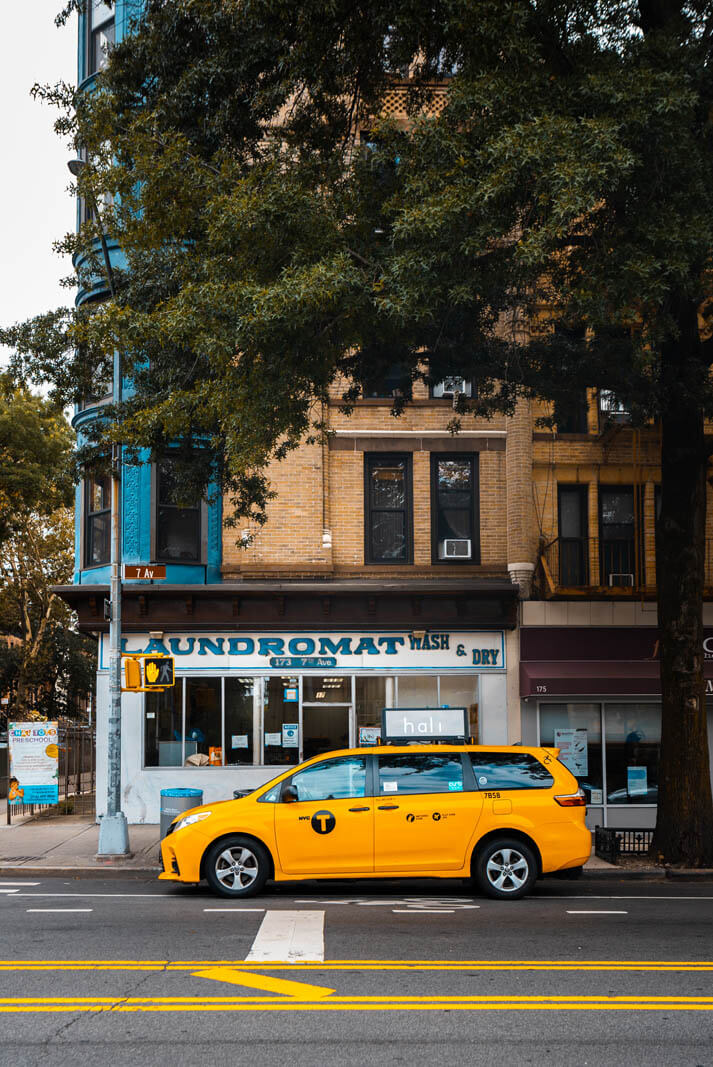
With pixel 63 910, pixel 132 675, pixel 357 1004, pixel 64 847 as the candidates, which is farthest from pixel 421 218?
pixel 64 847

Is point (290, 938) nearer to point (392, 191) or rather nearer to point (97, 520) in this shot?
point (392, 191)

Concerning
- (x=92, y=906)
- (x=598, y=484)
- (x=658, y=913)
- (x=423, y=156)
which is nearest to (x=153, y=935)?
(x=92, y=906)

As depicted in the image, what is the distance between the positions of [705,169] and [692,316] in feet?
11.4

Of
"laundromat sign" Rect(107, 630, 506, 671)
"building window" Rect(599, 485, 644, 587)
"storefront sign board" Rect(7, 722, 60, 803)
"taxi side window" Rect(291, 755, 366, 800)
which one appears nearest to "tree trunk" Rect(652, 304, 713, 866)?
"taxi side window" Rect(291, 755, 366, 800)

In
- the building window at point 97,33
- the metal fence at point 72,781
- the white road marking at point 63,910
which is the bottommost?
the metal fence at point 72,781

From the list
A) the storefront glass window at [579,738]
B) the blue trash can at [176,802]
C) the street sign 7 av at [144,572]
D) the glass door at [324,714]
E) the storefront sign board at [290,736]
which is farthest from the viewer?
the glass door at [324,714]

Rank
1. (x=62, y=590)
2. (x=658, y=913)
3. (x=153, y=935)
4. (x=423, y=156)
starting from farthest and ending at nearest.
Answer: (x=62, y=590)
(x=423, y=156)
(x=658, y=913)
(x=153, y=935)

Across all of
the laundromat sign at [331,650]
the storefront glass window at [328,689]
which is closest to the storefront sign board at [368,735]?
the storefront glass window at [328,689]

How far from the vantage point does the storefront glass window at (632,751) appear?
2148cm

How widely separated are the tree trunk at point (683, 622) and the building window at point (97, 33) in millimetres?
14392

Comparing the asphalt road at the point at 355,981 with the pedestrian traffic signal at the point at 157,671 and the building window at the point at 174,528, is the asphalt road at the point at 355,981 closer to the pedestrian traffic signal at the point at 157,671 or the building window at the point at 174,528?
the pedestrian traffic signal at the point at 157,671

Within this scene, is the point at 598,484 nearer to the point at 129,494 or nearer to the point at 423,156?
the point at 129,494

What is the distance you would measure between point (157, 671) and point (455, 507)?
7505mm

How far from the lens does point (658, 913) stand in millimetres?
11953
